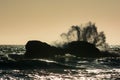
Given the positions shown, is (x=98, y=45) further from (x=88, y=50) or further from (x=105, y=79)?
(x=105, y=79)

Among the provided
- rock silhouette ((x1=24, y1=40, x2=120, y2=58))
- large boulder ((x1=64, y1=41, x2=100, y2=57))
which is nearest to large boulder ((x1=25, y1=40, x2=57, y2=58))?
rock silhouette ((x1=24, y1=40, x2=120, y2=58))

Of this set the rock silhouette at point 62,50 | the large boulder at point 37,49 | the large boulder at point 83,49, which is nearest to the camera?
the large boulder at point 37,49

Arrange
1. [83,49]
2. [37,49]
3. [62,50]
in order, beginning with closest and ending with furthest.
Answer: [37,49]
[83,49]
[62,50]

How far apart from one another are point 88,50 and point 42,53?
38.5 ft

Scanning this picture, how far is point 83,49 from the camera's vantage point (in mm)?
84000

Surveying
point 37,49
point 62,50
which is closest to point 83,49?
Answer: point 62,50

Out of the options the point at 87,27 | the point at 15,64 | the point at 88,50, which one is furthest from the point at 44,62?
the point at 87,27

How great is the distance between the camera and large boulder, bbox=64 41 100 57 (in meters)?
83.8

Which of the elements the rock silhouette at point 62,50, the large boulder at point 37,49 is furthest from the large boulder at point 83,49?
the large boulder at point 37,49

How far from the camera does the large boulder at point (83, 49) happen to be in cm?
8381

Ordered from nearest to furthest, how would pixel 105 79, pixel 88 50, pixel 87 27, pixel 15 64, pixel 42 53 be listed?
pixel 105 79
pixel 15 64
pixel 42 53
pixel 88 50
pixel 87 27

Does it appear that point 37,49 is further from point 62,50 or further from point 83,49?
point 83,49

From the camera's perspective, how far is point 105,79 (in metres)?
37.2

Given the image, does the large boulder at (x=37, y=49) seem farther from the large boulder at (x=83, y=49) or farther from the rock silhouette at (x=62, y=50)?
the large boulder at (x=83, y=49)
